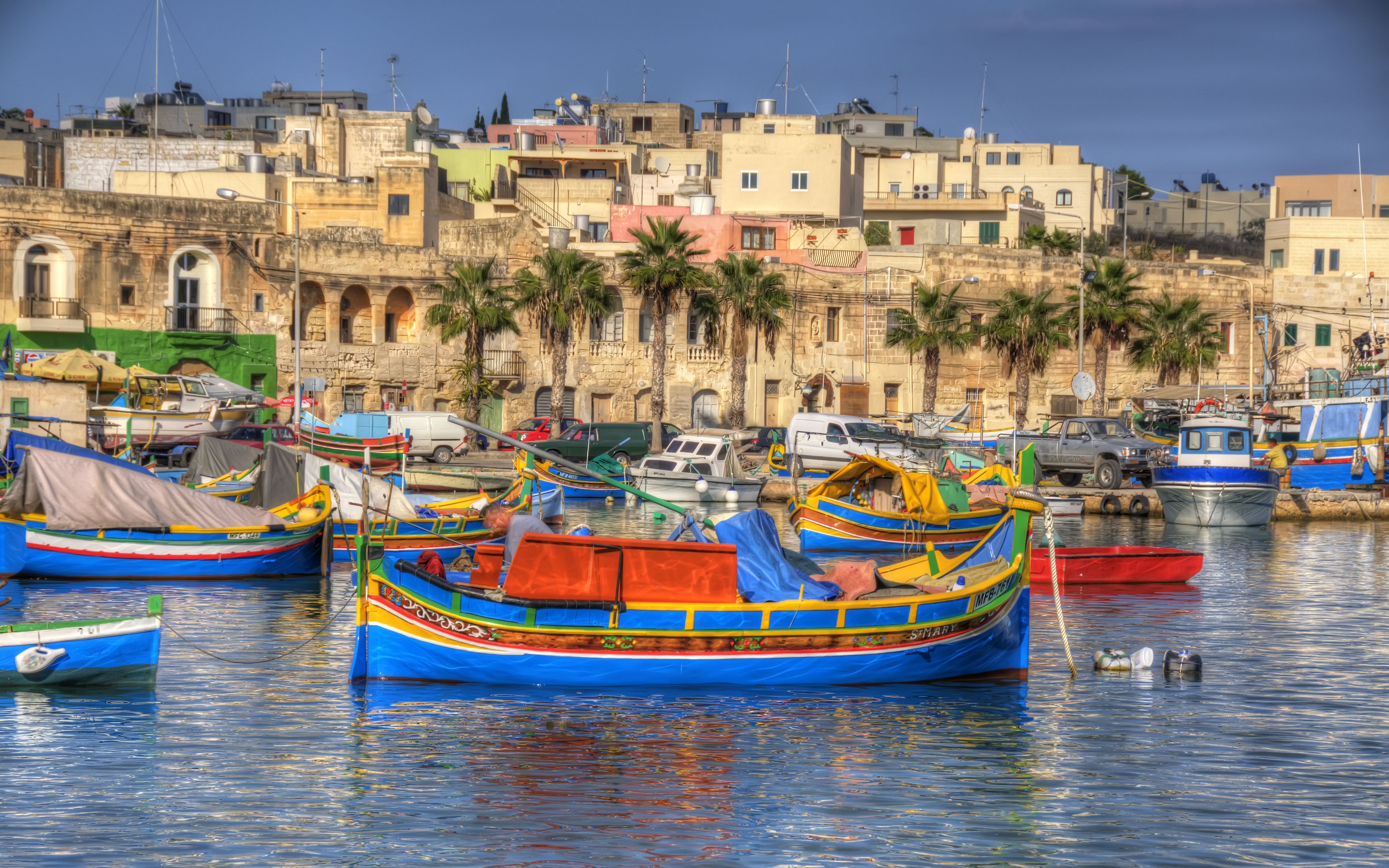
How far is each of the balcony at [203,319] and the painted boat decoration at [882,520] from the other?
33.5 m

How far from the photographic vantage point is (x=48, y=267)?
188 feet

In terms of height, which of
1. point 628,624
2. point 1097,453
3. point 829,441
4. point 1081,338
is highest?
point 1081,338

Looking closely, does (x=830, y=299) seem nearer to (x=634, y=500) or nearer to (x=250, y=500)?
(x=634, y=500)

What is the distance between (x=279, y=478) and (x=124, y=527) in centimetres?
538

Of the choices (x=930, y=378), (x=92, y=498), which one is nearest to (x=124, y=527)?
(x=92, y=498)

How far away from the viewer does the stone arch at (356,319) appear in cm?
6191

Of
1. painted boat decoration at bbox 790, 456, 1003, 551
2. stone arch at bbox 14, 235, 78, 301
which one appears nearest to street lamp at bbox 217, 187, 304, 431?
stone arch at bbox 14, 235, 78, 301

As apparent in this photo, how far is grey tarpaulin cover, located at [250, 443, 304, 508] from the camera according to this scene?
101ft

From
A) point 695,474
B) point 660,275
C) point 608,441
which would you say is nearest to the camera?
point 695,474

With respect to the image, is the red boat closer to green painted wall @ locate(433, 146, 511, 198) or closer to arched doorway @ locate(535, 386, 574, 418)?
arched doorway @ locate(535, 386, 574, 418)

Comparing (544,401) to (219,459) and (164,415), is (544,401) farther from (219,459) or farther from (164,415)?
(219,459)

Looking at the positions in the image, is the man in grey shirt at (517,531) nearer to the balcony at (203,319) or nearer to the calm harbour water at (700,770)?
the calm harbour water at (700,770)

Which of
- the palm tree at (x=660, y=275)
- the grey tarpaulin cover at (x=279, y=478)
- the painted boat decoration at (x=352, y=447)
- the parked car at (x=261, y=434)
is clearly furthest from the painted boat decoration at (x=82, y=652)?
the palm tree at (x=660, y=275)

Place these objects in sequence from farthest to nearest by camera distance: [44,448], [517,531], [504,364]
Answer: [504,364] → [44,448] → [517,531]
